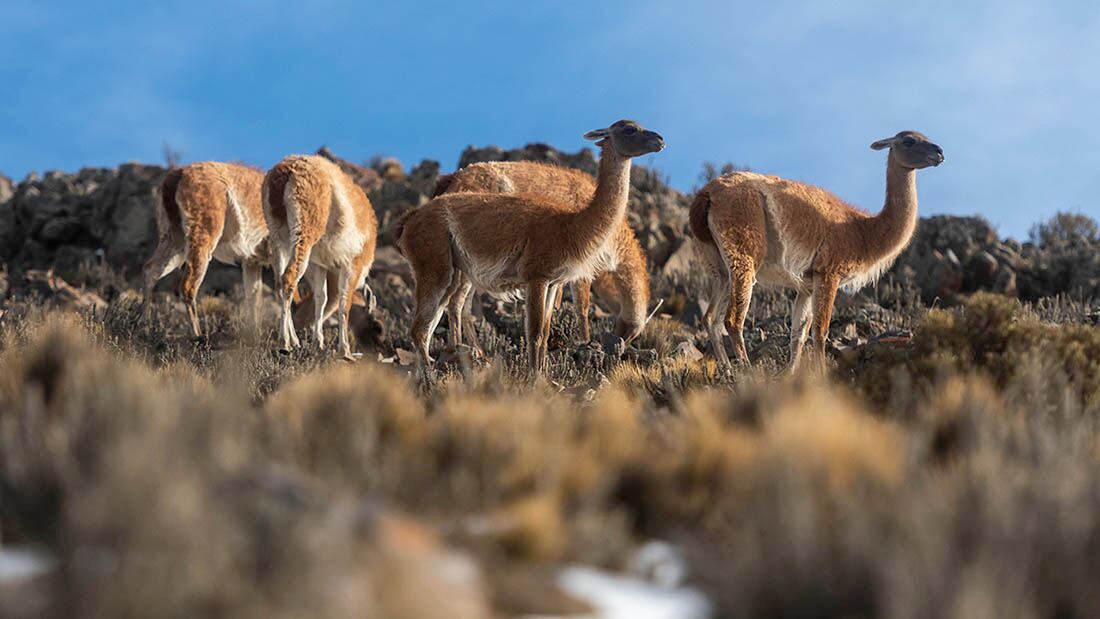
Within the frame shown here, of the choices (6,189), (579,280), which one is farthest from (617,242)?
(6,189)

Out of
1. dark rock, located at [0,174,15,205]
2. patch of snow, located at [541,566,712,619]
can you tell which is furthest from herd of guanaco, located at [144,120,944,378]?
dark rock, located at [0,174,15,205]

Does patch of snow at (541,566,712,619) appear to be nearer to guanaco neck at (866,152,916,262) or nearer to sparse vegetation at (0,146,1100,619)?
Answer: sparse vegetation at (0,146,1100,619)

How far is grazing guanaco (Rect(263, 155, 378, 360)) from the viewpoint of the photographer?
41.5 feet

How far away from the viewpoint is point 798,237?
1038 cm

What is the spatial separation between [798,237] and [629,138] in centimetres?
199

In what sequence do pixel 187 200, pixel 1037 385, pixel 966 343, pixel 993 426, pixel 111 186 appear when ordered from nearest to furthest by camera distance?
pixel 993 426
pixel 1037 385
pixel 966 343
pixel 187 200
pixel 111 186

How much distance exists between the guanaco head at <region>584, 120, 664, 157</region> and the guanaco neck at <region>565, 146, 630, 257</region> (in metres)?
0.10

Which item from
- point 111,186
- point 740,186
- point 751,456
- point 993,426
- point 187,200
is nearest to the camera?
point 751,456

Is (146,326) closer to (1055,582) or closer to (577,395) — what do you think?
(577,395)

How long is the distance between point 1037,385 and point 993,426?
1029mm

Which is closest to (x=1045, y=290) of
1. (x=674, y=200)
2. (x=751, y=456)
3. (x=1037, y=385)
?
(x=674, y=200)

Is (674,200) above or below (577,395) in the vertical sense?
above

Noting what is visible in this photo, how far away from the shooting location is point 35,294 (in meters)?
17.5

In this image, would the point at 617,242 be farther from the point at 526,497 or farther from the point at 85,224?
the point at 85,224
